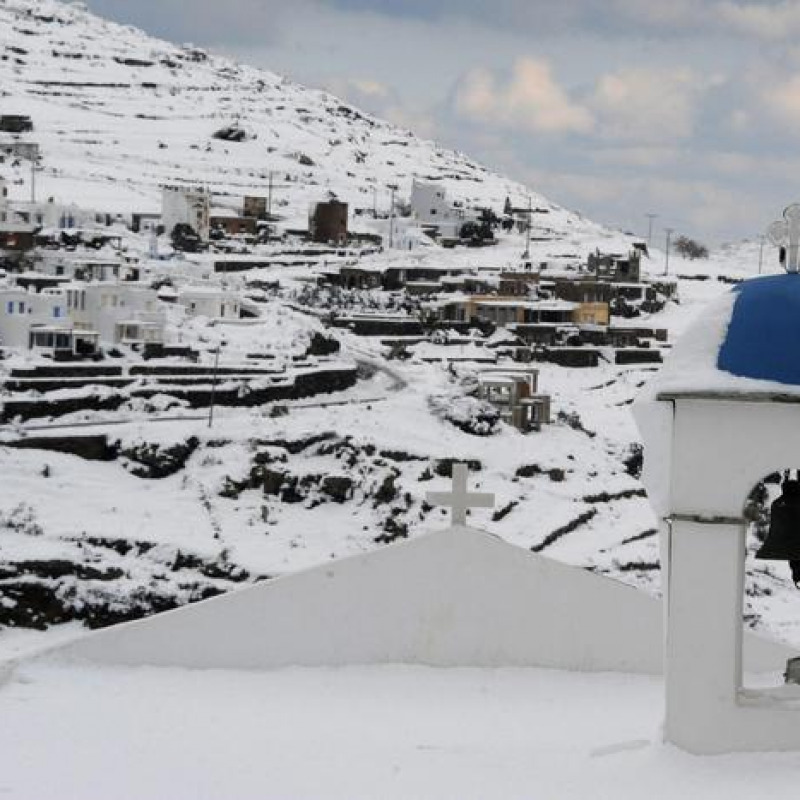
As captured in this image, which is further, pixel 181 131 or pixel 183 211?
pixel 181 131

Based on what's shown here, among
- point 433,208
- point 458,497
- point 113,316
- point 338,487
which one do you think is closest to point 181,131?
point 433,208

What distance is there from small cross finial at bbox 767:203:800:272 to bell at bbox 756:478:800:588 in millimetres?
590

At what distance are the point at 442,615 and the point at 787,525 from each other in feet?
5.29

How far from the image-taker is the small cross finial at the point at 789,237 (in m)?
3.32

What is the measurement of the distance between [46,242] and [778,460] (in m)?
41.0

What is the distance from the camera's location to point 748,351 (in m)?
3.26

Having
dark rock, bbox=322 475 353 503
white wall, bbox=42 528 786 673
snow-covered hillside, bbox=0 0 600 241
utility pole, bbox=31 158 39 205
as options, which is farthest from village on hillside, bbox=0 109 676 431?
white wall, bbox=42 528 786 673

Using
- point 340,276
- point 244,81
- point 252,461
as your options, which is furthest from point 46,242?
point 244,81

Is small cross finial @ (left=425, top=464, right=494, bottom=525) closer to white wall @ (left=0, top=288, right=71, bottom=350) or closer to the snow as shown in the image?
the snow

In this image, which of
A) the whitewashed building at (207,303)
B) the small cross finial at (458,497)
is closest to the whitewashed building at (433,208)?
the whitewashed building at (207,303)

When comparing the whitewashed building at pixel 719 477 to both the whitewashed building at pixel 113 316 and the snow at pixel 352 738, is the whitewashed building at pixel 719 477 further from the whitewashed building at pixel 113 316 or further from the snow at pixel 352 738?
the whitewashed building at pixel 113 316

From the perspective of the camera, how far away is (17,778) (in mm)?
3529

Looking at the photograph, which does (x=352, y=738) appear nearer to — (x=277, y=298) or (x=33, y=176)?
(x=277, y=298)

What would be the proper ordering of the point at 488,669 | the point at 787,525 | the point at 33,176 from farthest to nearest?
the point at 33,176, the point at 488,669, the point at 787,525
